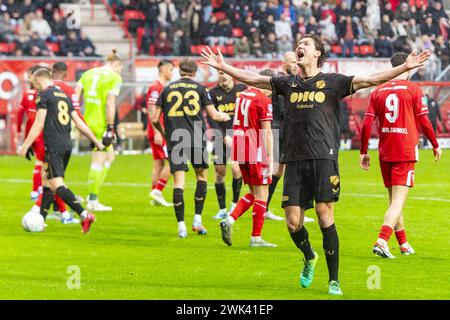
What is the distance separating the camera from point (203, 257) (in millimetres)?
12188

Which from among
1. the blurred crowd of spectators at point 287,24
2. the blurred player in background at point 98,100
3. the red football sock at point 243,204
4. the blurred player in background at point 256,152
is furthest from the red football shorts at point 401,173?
the blurred crowd of spectators at point 287,24

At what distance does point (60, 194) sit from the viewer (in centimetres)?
1413

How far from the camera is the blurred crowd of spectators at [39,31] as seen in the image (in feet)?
110

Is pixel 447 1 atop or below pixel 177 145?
atop

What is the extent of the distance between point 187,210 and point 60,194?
3502 mm

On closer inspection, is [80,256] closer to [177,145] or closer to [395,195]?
[177,145]

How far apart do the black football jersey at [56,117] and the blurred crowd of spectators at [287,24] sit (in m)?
20.9

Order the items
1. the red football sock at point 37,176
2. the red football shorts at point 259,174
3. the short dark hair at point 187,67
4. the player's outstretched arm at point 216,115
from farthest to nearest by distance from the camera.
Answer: the red football sock at point 37,176 < the short dark hair at point 187,67 < the player's outstretched arm at point 216,115 < the red football shorts at point 259,174

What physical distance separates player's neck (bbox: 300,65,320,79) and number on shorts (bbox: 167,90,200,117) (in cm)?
450

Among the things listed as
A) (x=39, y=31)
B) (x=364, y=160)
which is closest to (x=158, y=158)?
(x=364, y=160)

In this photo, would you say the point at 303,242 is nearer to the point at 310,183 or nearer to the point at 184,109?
the point at 310,183

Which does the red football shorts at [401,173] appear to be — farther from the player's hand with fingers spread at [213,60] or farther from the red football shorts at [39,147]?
the red football shorts at [39,147]

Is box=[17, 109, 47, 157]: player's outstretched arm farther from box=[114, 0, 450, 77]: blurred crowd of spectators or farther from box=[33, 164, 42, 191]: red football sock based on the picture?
box=[114, 0, 450, 77]: blurred crowd of spectators
